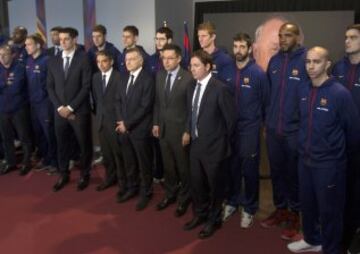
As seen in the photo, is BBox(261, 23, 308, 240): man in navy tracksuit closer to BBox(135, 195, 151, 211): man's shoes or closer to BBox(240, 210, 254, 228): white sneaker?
BBox(240, 210, 254, 228): white sneaker

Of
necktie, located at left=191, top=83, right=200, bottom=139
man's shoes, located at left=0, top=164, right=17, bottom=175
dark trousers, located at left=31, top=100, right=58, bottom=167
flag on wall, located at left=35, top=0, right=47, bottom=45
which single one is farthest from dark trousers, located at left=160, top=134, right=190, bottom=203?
flag on wall, located at left=35, top=0, right=47, bottom=45

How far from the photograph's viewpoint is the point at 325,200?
2963 mm

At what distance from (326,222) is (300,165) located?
1.41 ft

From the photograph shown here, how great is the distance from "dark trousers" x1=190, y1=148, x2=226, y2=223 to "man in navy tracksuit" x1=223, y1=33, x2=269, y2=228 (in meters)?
0.26

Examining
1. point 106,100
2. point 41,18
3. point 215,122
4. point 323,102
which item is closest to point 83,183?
point 106,100

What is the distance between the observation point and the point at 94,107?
4809 millimetres

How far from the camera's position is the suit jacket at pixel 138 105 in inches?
158

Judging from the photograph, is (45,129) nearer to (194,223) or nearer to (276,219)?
(194,223)

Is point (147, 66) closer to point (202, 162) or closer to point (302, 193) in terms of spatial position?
point (202, 162)

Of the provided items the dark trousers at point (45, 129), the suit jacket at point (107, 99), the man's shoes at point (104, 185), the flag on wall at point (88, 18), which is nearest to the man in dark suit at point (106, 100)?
the suit jacket at point (107, 99)

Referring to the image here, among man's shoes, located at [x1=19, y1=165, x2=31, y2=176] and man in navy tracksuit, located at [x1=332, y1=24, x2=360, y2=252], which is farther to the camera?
man's shoes, located at [x1=19, y1=165, x2=31, y2=176]

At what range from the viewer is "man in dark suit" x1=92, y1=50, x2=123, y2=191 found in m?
4.29

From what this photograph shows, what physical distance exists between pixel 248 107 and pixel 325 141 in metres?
0.86

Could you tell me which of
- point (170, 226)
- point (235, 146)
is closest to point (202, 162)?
point (235, 146)
